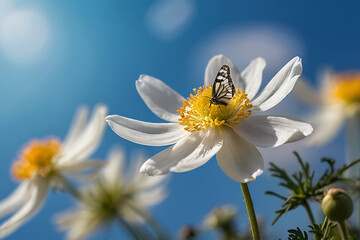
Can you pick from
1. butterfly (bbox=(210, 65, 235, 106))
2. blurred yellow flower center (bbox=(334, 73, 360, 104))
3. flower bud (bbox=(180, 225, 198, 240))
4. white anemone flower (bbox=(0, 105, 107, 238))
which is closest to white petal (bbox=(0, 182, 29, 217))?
white anemone flower (bbox=(0, 105, 107, 238))

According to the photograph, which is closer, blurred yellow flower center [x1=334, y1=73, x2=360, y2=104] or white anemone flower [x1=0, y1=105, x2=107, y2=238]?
white anemone flower [x1=0, y1=105, x2=107, y2=238]

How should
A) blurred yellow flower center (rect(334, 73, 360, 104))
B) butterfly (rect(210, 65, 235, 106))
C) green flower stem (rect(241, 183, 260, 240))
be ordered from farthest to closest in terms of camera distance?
blurred yellow flower center (rect(334, 73, 360, 104)), butterfly (rect(210, 65, 235, 106)), green flower stem (rect(241, 183, 260, 240))

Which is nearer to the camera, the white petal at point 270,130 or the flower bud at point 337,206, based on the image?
the flower bud at point 337,206

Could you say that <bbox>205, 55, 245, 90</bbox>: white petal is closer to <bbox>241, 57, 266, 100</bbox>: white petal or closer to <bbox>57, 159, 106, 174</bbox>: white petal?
<bbox>241, 57, 266, 100</bbox>: white petal

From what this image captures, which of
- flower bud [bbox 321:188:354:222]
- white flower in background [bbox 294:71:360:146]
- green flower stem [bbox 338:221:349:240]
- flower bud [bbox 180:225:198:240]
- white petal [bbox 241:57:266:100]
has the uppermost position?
white flower in background [bbox 294:71:360:146]

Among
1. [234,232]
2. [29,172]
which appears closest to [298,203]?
[234,232]

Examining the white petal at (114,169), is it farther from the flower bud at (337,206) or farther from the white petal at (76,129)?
the flower bud at (337,206)

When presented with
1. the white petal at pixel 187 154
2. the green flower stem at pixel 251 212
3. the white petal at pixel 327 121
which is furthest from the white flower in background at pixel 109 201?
the green flower stem at pixel 251 212
